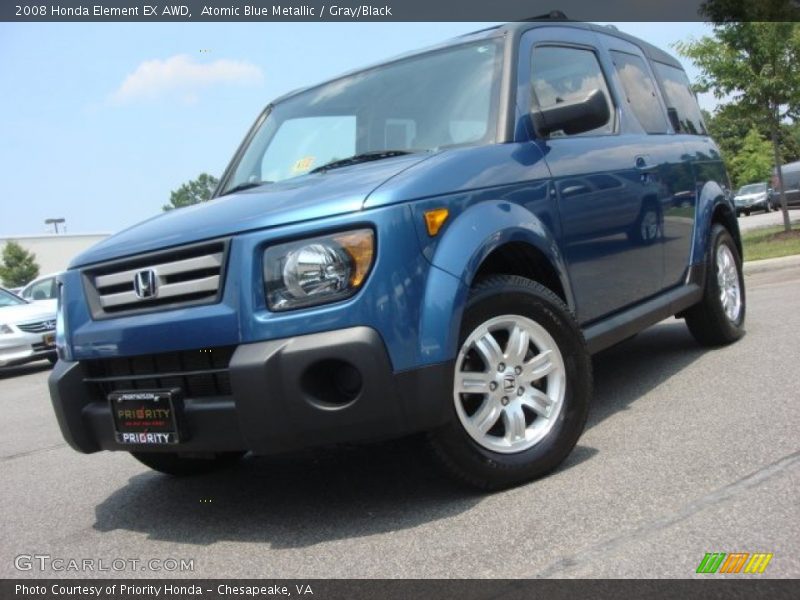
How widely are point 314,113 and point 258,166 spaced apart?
417mm

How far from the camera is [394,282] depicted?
112 inches

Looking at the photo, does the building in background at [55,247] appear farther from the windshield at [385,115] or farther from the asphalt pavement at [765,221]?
the windshield at [385,115]

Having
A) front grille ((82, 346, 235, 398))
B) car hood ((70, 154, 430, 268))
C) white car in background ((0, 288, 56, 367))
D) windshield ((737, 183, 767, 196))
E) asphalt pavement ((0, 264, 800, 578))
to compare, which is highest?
car hood ((70, 154, 430, 268))

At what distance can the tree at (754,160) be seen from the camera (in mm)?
62344

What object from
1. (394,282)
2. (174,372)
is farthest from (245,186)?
(394,282)

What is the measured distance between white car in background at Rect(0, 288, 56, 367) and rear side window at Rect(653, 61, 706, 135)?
9157mm

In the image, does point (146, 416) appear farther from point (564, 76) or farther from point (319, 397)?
point (564, 76)

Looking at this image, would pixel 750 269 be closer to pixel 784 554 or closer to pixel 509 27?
pixel 509 27

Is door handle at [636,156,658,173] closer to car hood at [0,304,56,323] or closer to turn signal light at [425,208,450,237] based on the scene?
turn signal light at [425,208,450,237]

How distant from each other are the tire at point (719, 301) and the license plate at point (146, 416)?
147 inches

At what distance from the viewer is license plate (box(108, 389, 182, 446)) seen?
3.01 metres

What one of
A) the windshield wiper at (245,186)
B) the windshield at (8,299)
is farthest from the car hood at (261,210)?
the windshield at (8,299)

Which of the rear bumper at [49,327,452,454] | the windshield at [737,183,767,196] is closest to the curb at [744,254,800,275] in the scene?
the rear bumper at [49,327,452,454]

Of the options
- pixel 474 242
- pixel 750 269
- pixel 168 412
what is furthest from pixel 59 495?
pixel 750 269
